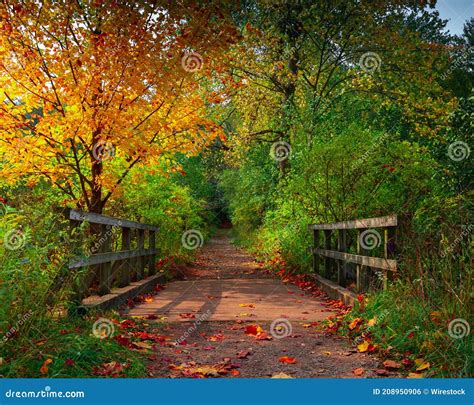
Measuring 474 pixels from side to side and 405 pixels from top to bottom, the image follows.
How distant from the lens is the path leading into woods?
13.7ft

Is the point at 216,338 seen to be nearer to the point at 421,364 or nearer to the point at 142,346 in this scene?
the point at 142,346

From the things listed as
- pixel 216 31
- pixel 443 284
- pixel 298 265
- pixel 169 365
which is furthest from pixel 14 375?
pixel 298 265

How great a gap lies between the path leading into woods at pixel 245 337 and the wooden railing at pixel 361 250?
0.70 metres

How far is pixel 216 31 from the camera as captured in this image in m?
8.02

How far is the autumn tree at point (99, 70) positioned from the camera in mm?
7441

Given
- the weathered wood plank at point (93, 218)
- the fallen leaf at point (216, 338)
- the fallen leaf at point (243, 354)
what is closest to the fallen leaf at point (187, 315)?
the fallen leaf at point (216, 338)

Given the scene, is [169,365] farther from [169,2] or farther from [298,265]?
[298,265]

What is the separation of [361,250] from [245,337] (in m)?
2.52

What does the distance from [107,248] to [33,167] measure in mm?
2481

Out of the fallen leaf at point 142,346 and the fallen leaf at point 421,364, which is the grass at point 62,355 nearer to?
the fallen leaf at point 142,346

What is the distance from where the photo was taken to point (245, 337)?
5453 mm

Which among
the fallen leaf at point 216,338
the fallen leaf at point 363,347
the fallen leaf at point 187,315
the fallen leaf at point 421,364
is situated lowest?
the fallen leaf at point 187,315

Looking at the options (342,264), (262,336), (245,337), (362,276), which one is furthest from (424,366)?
(342,264)

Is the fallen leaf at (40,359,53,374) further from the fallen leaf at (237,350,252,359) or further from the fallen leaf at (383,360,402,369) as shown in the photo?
the fallen leaf at (383,360,402,369)
